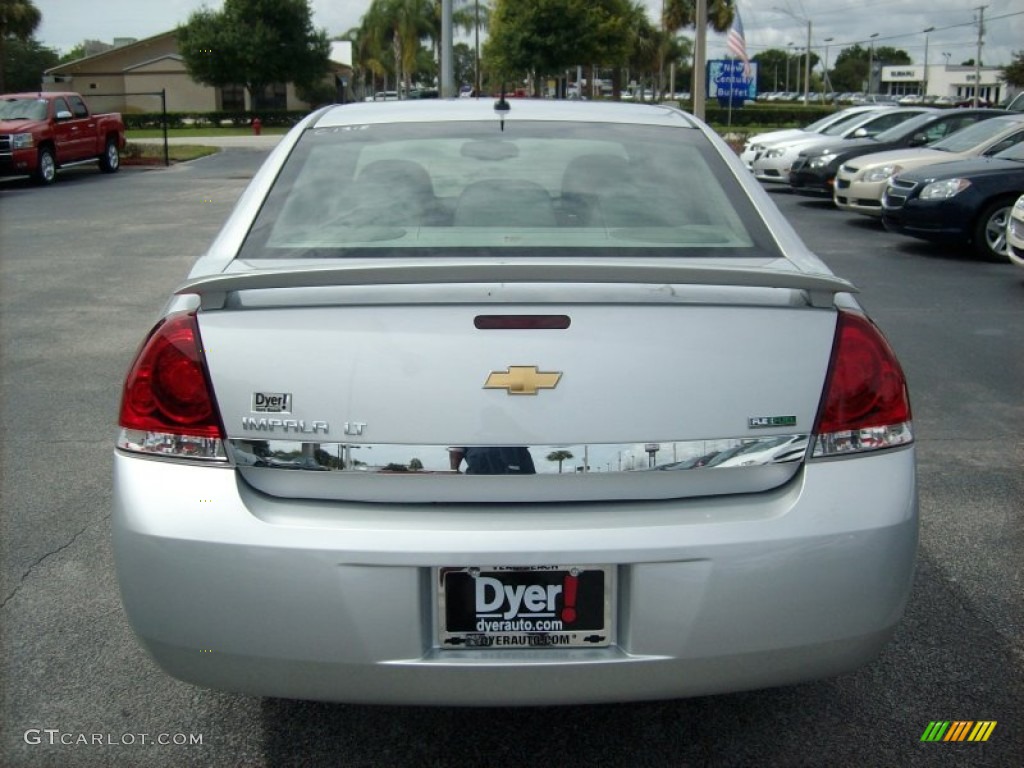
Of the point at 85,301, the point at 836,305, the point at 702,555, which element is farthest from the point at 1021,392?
the point at 85,301

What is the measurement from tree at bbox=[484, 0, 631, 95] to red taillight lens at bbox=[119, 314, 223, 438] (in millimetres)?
46665

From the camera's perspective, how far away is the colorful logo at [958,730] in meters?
2.95

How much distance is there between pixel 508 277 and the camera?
2.49 metres

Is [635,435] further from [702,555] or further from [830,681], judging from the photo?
[830,681]

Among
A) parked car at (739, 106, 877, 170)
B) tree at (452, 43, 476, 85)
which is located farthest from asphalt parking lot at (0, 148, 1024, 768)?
tree at (452, 43, 476, 85)

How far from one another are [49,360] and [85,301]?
2405 mm

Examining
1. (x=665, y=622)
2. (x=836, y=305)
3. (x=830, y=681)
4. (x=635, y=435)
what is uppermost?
(x=836, y=305)

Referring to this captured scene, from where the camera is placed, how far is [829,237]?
14.6 m

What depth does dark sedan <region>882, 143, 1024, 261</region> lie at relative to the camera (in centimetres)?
1205

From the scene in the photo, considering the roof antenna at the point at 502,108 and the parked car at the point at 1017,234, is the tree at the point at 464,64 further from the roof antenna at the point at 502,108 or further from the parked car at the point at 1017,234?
the roof antenna at the point at 502,108

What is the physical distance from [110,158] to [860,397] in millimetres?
26626

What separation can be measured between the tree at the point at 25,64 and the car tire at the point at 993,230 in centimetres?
7240

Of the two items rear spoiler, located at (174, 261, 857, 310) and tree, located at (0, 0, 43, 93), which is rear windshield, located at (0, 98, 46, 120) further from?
tree, located at (0, 0, 43, 93)

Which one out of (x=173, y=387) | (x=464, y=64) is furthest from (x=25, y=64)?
(x=173, y=387)
